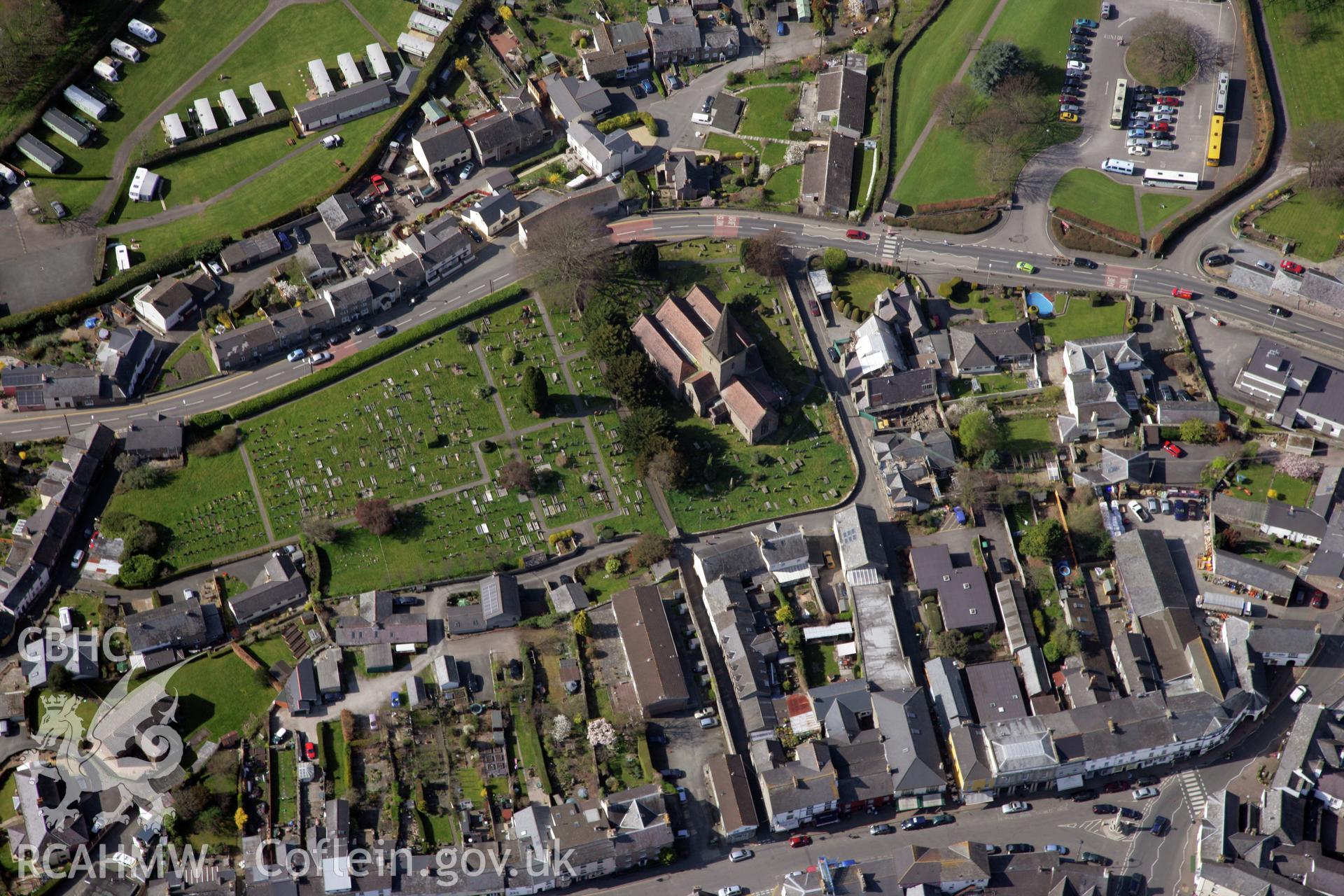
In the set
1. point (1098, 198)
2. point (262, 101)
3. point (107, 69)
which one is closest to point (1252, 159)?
point (1098, 198)

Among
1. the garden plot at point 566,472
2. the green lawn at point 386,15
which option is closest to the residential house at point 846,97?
the garden plot at point 566,472

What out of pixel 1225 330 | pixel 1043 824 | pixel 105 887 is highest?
pixel 1225 330

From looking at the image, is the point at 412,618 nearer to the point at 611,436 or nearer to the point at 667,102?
the point at 611,436

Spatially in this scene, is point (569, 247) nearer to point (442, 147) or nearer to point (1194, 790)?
point (442, 147)

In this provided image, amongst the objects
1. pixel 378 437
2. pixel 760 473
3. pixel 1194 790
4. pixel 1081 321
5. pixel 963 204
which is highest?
pixel 963 204

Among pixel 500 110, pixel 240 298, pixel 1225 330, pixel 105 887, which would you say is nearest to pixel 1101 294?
pixel 1225 330

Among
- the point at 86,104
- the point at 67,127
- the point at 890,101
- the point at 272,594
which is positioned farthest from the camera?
the point at 86,104
